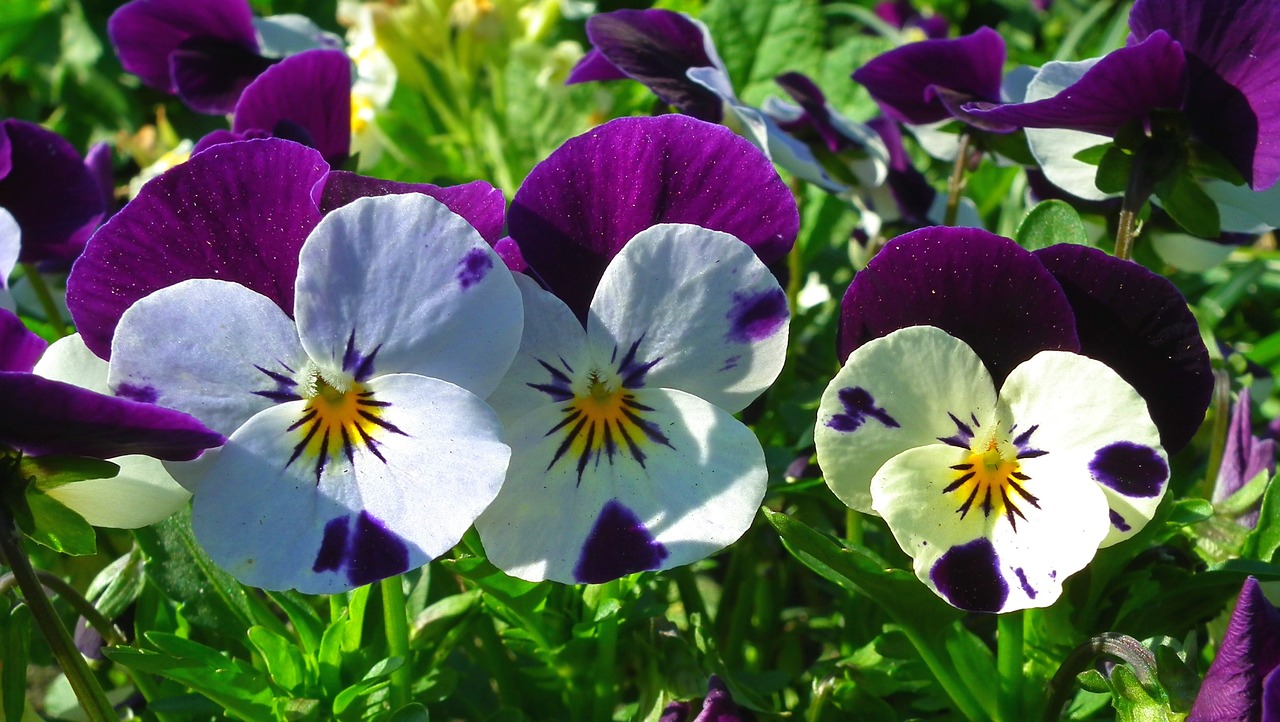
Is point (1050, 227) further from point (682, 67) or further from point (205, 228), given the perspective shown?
point (205, 228)

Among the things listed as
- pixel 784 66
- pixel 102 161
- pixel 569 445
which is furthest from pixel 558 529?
pixel 784 66

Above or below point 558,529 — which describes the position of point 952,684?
below

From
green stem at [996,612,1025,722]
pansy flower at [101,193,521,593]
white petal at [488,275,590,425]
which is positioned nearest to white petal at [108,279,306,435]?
pansy flower at [101,193,521,593]

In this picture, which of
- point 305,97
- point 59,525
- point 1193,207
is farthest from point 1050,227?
point 59,525

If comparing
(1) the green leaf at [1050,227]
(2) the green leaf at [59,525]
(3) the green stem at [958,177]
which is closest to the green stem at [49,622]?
(2) the green leaf at [59,525]

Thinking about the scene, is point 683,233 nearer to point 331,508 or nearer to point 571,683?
point 331,508
